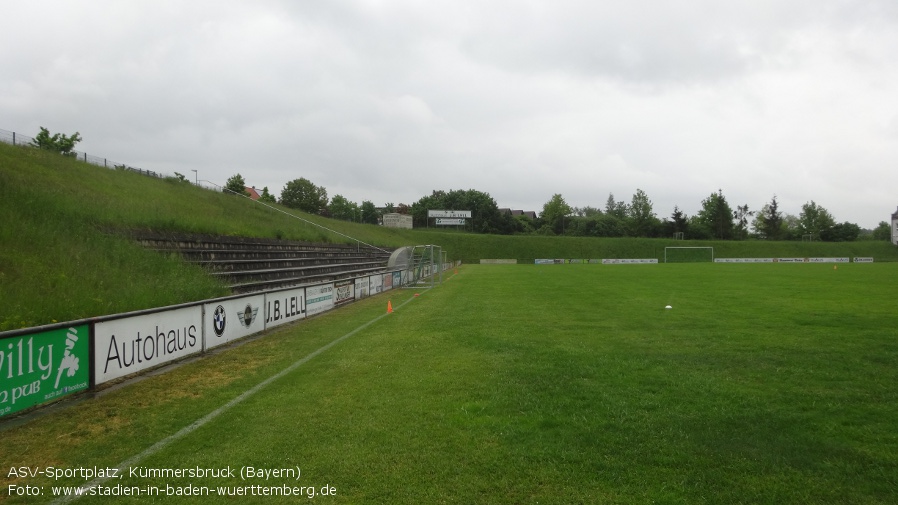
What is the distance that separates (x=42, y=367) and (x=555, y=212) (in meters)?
129

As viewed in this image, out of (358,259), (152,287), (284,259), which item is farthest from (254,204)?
(152,287)

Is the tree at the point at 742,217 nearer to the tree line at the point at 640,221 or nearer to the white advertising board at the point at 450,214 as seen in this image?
the tree line at the point at 640,221

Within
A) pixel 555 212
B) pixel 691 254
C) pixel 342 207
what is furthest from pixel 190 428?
pixel 555 212

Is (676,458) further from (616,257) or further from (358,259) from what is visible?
(616,257)

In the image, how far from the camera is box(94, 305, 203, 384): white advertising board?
8.28 m

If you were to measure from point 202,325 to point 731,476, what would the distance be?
33.5 ft

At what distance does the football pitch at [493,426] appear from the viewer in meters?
4.52

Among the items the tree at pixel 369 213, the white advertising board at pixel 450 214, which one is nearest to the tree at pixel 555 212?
the white advertising board at pixel 450 214

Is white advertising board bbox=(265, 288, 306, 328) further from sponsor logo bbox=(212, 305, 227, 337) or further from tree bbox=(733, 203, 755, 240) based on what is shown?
tree bbox=(733, 203, 755, 240)

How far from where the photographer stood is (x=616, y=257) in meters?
91.6

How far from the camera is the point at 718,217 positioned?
115 metres

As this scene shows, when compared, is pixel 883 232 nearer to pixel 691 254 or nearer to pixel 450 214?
pixel 691 254

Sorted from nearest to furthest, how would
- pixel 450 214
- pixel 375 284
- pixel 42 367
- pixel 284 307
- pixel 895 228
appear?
1. pixel 42 367
2. pixel 284 307
3. pixel 375 284
4. pixel 895 228
5. pixel 450 214

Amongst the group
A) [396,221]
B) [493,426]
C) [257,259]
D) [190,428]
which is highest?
[396,221]
